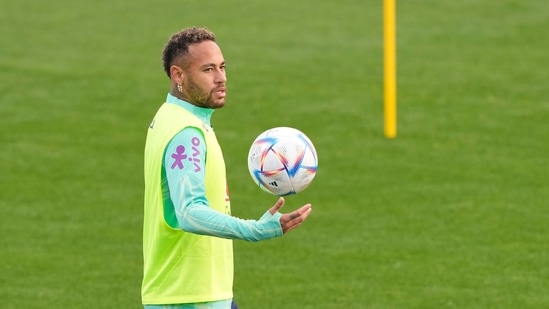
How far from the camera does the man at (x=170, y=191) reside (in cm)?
649

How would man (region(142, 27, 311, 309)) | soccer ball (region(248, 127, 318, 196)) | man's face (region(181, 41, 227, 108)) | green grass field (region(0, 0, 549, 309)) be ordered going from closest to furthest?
1. man (region(142, 27, 311, 309))
2. man's face (region(181, 41, 227, 108))
3. soccer ball (region(248, 127, 318, 196))
4. green grass field (region(0, 0, 549, 309))

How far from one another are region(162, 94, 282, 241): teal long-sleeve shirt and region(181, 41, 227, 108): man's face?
0.26 metres

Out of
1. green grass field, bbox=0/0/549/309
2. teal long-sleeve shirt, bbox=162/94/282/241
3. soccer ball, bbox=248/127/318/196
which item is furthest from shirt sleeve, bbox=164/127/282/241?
green grass field, bbox=0/0/549/309

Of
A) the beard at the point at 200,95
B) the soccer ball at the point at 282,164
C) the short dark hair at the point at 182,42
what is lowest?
the soccer ball at the point at 282,164

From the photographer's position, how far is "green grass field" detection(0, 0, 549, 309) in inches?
488

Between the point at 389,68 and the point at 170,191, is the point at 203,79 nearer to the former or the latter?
the point at 170,191

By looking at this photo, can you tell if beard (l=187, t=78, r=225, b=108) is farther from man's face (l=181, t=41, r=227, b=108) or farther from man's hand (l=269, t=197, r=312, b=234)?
man's hand (l=269, t=197, r=312, b=234)

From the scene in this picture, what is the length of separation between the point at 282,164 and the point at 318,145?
36.2ft

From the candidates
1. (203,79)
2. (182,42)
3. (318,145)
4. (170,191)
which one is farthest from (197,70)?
(318,145)

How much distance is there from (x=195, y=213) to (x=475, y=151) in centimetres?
1182

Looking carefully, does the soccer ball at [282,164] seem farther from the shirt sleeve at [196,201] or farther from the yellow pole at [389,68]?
the yellow pole at [389,68]

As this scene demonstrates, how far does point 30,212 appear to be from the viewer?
1494 centimetres

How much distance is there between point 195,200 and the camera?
6215 millimetres

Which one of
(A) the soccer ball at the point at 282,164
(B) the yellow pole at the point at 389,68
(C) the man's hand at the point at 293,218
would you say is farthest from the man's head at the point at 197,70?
(B) the yellow pole at the point at 389,68
